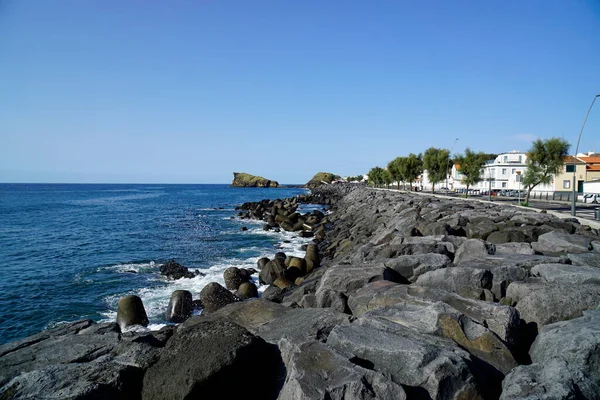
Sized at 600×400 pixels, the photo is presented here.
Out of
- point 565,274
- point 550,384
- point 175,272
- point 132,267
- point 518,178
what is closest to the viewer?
point 550,384

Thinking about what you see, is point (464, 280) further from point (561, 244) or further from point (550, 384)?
point (561, 244)

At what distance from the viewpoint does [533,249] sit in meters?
11.7

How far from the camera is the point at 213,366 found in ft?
16.4

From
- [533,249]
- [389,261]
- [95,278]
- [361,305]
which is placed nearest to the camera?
[361,305]

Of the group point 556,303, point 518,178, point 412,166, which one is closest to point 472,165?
point 518,178

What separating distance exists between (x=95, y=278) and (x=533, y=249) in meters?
21.5

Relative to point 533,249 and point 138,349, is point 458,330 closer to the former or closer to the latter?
point 138,349

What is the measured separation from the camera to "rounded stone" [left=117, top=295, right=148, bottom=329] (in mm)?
13727

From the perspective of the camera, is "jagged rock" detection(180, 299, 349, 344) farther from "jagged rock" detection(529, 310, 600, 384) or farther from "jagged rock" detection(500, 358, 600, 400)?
"jagged rock" detection(529, 310, 600, 384)

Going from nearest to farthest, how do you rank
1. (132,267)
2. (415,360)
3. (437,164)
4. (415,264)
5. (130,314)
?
(415,360)
(415,264)
(130,314)
(132,267)
(437,164)

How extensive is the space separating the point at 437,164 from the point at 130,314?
5670 centimetres

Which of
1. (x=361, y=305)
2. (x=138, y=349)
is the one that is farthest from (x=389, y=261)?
(x=138, y=349)

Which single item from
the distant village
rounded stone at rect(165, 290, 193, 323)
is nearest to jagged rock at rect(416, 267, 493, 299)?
rounded stone at rect(165, 290, 193, 323)

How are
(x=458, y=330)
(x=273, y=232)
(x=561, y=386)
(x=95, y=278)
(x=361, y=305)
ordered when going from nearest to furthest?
(x=561, y=386) < (x=458, y=330) < (x=361, y=305) < (x=95, y=278) < (x=273, y=232)
